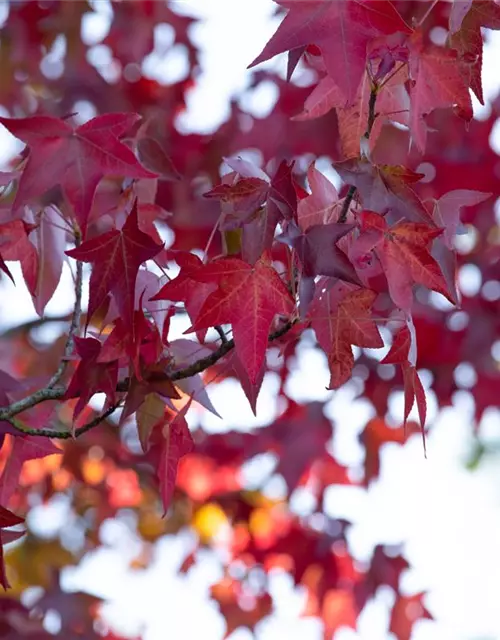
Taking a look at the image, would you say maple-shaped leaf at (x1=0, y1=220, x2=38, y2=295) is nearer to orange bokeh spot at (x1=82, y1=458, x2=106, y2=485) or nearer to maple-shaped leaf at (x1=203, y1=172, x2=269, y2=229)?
maple-shaped leaf at (x1=203, y1=172, x2=269, y2=229)

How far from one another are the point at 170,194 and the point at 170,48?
2.56 feet

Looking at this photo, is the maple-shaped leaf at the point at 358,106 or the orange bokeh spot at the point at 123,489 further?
the orange bokeh spot at the point at 123,489

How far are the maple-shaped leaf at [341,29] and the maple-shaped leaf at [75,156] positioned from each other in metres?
0.18

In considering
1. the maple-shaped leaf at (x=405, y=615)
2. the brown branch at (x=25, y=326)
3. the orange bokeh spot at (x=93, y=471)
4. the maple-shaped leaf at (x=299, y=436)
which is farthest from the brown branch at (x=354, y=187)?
the orange bokeh spot at (x=93, y=471)

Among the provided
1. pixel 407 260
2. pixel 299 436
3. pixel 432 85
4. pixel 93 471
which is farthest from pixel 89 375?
pixel 93 471

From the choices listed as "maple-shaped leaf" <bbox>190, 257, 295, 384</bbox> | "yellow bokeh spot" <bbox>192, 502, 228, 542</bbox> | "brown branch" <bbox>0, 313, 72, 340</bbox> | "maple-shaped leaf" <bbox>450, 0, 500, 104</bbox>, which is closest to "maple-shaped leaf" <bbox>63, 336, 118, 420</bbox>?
"maple-shaped leaf" <bbox>190, 257, 295, 384</bbox>

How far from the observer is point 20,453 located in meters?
1.20

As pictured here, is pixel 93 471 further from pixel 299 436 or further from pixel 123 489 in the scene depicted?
pixel 299 436

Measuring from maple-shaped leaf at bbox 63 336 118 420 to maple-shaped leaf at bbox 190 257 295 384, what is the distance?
125 mm

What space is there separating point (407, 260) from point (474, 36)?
248mm

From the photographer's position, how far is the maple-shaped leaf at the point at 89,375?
1.02 meters

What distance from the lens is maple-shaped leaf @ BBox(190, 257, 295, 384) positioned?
3.10 ft

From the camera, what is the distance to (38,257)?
118 centimetres

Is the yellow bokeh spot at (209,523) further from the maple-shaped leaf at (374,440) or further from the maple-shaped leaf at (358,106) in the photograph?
the maple-shaped leaf at (358,106)
